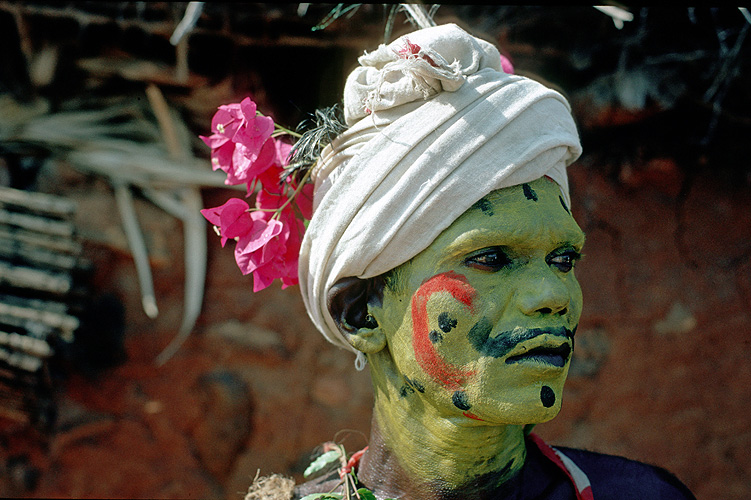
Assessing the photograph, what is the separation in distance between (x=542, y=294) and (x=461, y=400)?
0.31 meters

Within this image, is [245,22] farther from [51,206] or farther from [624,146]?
[624,146]

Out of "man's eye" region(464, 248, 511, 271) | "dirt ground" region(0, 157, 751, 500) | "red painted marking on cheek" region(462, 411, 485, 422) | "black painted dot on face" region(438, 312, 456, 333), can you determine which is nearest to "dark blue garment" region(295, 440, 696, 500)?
"red painted marking on cheek" region(462, 411, 485, 422)

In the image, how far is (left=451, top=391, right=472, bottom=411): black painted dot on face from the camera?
1481 mm

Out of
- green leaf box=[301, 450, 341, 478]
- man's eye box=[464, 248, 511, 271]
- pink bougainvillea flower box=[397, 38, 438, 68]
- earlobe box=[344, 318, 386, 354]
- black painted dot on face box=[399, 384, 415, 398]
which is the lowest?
green leaf box=[301, 450, 341, 478]

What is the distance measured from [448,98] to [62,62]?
262cm

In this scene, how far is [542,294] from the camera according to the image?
4.74 feet

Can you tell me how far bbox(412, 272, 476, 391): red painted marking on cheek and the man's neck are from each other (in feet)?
0.44

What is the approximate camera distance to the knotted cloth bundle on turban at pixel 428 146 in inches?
59.3

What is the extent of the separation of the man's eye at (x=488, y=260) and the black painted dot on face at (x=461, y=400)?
0.96 ft

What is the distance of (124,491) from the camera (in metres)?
3.40

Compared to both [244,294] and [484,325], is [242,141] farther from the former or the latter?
[244,294]

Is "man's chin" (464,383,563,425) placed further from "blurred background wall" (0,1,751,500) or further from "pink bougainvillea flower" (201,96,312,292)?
"blurred background wall" (0,1,751,500)

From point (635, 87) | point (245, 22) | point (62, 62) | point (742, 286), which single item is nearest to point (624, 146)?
point (635, 87)

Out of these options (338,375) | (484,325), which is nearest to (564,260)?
(484,325)
